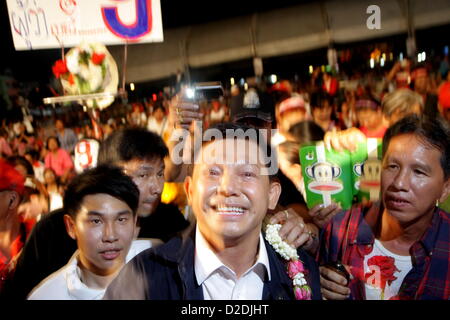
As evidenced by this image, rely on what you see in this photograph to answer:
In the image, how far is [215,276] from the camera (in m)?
1.29

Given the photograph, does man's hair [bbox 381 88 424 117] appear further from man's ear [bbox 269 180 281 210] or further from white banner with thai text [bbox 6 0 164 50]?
white banner with thai text [bbox 6 0 164 50]

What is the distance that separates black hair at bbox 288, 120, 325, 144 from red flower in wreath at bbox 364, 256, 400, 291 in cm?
56

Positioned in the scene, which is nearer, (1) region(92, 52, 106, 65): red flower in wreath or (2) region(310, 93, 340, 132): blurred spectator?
(1) region(92, 52, 106, 65): red flower in wreath

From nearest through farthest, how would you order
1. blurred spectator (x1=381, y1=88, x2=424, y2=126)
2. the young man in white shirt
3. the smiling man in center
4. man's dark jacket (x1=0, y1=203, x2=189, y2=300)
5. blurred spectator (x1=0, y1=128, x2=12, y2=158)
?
the smiling man in center < the young man in white shirt < man's dark jacket (x1=0, y1=203, x2=189, y2=300) < blurred spectator (x1=381, y1=88, x2=424, y2=126) < blurred spectator (x1=0, y1=128, x2=12, y2=158)

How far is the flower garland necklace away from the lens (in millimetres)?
1268

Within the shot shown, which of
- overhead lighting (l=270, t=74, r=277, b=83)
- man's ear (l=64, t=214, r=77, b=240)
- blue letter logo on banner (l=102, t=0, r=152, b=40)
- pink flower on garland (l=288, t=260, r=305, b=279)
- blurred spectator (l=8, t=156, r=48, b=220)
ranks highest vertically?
blue letter logo on banner (l=102, t=0, r=152, b=40)

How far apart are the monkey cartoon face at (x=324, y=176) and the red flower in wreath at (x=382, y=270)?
0.27m

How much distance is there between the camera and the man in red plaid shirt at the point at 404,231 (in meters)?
1.26

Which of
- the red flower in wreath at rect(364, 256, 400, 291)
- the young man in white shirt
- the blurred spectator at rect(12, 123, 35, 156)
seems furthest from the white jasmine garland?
the blurred spectator at rect(12, 123, 35, 156)

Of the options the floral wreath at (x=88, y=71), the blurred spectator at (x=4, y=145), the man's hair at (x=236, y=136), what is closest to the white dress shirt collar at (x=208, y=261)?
the man's hair at (x=236, y=136)

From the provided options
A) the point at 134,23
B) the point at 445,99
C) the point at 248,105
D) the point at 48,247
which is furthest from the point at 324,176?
the point at 48,247

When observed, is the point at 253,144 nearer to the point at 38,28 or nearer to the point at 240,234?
the point at 240,234

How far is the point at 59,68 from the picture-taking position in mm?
1538

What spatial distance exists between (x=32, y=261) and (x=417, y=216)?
4.24ft
